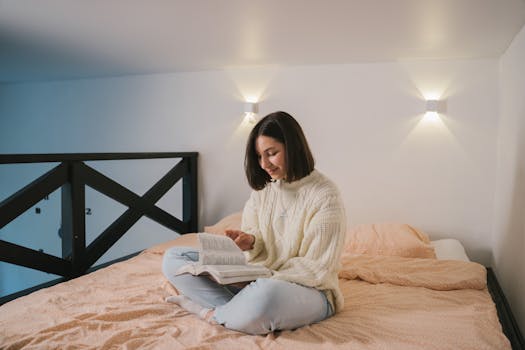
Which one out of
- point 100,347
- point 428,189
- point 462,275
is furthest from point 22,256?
point 428,189

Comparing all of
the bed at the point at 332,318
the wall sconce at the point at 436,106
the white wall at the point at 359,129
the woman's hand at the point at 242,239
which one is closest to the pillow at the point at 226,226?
the white wall at the point at 359,129

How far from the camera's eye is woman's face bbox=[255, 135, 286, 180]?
1.59 m

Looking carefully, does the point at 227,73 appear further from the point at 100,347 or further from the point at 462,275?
the point at 100,347

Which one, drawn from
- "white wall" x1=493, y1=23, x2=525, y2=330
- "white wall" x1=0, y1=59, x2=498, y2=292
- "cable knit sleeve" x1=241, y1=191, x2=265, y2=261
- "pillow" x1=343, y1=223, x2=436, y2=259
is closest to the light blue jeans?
"cable knit sleeve" x1=241, y1=191, x2=265, y2=261

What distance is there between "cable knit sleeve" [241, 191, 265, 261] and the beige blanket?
0.37 metres

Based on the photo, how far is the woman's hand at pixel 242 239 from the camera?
1.71 metres

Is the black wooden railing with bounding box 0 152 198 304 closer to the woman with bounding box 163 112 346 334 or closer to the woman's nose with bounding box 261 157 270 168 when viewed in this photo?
the woman with bounding box 163 112 346 334

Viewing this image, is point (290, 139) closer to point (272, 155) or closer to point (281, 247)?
point (272, 155)

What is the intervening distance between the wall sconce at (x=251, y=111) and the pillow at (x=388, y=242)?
120 cm

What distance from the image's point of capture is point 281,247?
5.54ft

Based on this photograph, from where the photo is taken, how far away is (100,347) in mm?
1264

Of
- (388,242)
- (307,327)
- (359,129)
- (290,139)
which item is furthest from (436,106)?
(307,327)

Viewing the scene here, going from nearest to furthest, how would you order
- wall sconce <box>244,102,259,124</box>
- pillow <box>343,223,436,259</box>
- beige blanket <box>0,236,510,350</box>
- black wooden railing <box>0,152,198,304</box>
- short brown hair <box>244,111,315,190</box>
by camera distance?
beige blanket <box>0,236,510,350</box> < short brown hair <box>244,111,315,190</box> < black wooden railing <box>0,152,198,304</box> < pillow <box>343,223,436,259</box> < wall sconce <box>244,102,259,124</box>

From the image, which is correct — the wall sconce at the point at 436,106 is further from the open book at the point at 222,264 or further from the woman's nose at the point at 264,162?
the open book at the point at 222,264
